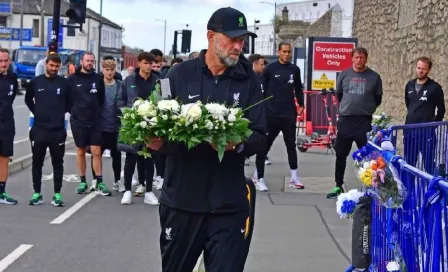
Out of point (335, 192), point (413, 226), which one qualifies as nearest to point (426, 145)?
point (335, 192)

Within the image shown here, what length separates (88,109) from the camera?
436 inches

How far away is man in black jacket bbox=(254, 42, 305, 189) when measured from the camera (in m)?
11.5

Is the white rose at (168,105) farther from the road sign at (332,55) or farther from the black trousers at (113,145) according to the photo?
the road sign at (332,55)

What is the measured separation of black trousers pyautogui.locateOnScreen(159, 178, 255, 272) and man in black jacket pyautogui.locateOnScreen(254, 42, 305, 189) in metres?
6.92

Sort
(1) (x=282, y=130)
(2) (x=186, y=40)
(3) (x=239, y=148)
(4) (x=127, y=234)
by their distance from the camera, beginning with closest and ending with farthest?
(3) (x=239, y=148)
(4) (x=127, y=234)
(1) (x=282, y=130)
(2) (x=186, y=40)

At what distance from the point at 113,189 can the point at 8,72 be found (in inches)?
98.2

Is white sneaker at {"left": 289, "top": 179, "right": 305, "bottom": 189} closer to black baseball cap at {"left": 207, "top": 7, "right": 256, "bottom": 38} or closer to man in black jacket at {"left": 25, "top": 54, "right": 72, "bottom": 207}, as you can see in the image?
man in black jacket at {"left": 25, "top": 54, "right": 72, "bottom": 207}

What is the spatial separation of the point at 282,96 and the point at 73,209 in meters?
3.48

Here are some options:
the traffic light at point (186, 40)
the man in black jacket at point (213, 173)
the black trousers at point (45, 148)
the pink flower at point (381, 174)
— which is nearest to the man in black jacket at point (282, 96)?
the black trousers at point (45, 148)

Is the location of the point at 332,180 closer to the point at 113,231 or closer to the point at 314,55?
the point at 113,231

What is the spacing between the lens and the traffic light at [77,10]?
15.3 meters

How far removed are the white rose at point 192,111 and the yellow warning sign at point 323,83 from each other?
16388mm

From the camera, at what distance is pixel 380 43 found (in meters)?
20.0

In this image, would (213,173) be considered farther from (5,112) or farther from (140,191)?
(140,191)
